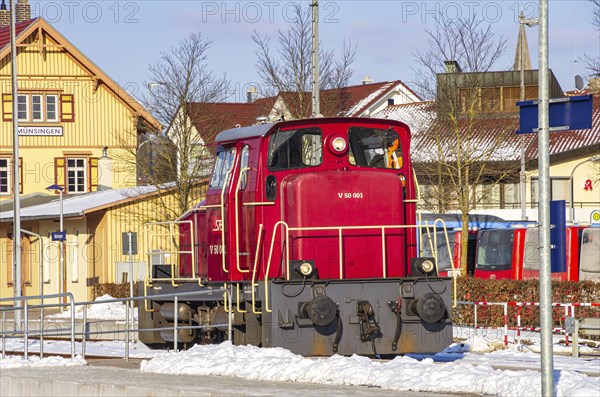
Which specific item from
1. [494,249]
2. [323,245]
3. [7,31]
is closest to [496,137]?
[494,249]

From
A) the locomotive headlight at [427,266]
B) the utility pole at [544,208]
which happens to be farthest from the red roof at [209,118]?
the utility pole at [544,208]

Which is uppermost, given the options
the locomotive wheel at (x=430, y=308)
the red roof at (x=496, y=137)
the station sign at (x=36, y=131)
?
the station sign at (x=36, y=131)

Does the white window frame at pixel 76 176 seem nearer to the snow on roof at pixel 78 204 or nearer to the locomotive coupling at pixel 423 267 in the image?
the snow on roof at pixel 78 204

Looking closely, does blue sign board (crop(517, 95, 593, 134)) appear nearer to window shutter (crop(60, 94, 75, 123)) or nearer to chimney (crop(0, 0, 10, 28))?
window shutter (crop(60, 94, 75, 123))

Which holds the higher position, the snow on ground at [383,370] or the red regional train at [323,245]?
the red regional train at [323,245]

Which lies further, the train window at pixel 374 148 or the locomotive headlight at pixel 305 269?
the train window at pixel 374 148

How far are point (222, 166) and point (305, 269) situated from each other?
2871mm

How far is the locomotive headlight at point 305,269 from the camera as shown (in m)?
15.2

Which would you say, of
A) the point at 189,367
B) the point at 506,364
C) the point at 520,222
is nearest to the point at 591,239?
the point at 520,222

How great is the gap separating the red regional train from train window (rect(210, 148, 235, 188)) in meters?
0.03

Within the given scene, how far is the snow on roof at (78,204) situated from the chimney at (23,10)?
1666 cm

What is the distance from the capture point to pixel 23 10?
61625mm

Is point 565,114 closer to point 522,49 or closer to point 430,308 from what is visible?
point 430,308

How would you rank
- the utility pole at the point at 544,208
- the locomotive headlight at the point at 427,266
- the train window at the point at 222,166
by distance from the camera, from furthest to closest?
the train window at the point at 222,166, the locomotive headlight at the point at 427,266, the utility pole at the point at 544,208
